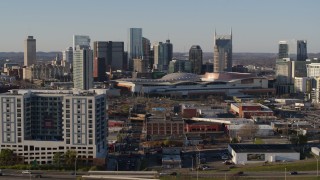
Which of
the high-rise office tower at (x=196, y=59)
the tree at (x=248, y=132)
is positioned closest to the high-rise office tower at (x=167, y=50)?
the high-rise office tower at (x=196, y=59)

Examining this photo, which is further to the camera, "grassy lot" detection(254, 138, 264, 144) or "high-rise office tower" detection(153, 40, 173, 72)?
"high-rise office tower" detection(153, 40, 173, 72)

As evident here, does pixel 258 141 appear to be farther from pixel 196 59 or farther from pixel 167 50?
pixel 167 50

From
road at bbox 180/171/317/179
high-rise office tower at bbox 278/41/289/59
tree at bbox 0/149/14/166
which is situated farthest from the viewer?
high-rise office tower at bbox 278/41/289/59

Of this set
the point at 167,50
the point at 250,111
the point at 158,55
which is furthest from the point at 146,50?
the point at 250,111

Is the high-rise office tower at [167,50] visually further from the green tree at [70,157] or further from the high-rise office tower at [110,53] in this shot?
the green tree at [70,157]

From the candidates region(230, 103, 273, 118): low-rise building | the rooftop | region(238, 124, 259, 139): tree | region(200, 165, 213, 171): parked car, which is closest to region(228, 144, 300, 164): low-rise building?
the rooftop

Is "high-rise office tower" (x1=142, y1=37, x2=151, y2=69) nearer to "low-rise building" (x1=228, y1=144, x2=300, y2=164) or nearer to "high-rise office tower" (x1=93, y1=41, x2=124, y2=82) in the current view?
"high-rise office tower" (x1=93, y1=41, x2=124, y2=82)
